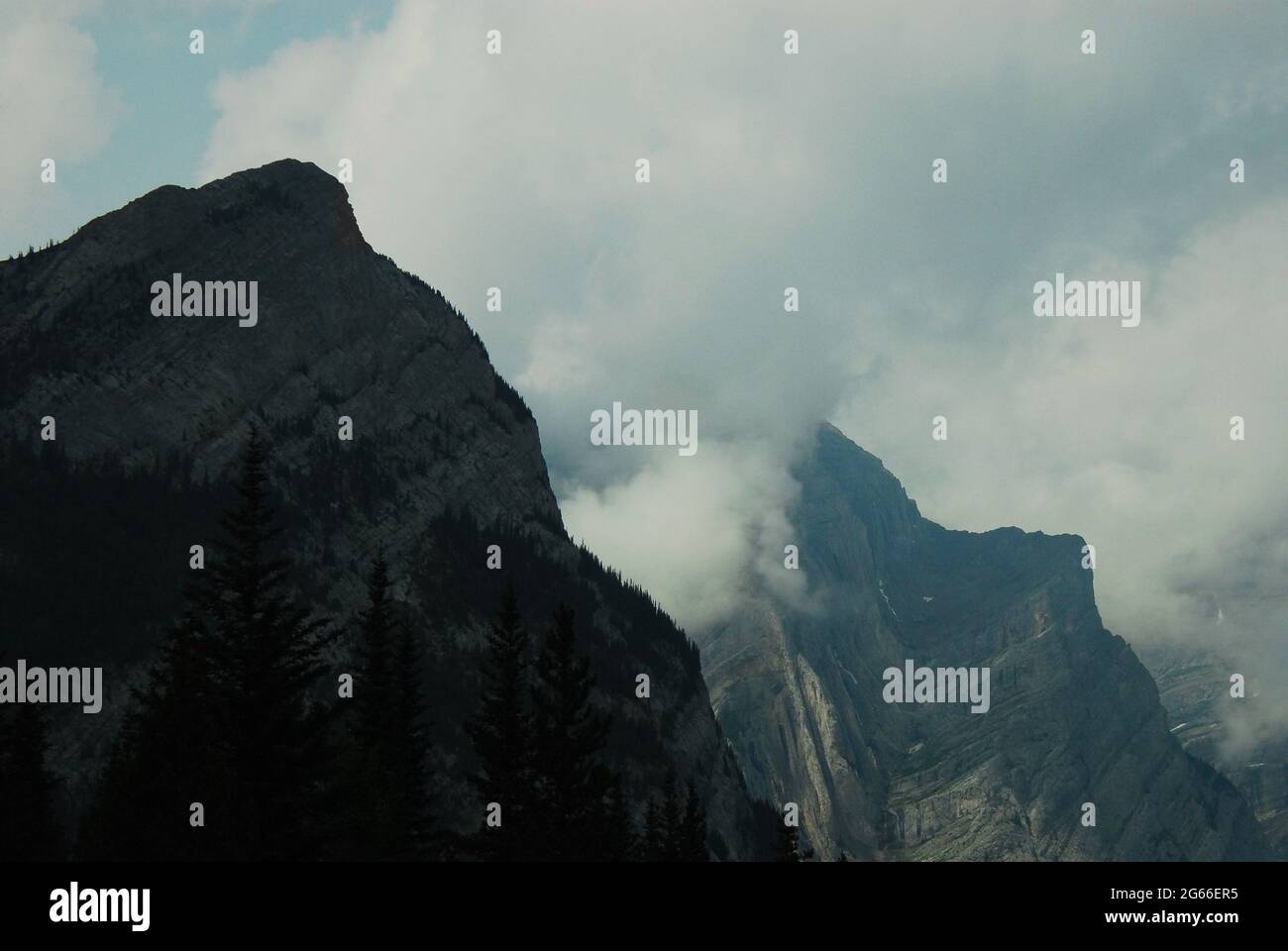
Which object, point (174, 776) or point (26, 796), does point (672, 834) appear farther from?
point (174, 776)

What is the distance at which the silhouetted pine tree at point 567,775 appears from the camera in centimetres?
6194

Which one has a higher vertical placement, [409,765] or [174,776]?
[409,765]

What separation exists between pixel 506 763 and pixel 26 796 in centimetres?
2236

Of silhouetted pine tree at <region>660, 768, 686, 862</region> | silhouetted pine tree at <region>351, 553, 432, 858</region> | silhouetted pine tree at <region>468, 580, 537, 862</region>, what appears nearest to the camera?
silhouetted pine tree at <region>468, 580, 537, 862</region>

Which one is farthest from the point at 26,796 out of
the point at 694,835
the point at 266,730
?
the point at 694,835

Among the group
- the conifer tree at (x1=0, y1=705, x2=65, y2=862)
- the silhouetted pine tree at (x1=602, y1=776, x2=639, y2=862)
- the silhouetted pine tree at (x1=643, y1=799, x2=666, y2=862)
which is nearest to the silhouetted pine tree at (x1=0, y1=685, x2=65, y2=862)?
the conifer tree at (x1=0, y1=705, x2=65, y2=862)

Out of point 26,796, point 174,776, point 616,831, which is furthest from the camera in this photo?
point 616,831

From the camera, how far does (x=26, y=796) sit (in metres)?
65.6

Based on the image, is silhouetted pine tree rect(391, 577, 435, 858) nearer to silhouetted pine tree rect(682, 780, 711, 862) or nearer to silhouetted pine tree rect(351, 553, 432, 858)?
silhouetted pine tree rect(351, 553, 432, 858)

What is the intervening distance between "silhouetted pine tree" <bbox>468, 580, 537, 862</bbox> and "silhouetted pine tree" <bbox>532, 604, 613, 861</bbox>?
64 centimetres

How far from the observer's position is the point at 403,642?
7700cm

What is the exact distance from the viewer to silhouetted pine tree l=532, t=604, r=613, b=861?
203 feet
